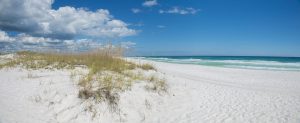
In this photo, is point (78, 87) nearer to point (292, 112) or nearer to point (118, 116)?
point (118, 116)

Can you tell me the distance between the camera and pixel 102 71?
8281mm

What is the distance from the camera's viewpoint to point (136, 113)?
5414 mm

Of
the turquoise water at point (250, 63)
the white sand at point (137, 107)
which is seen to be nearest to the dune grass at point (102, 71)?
the white sand at point (137, 107)

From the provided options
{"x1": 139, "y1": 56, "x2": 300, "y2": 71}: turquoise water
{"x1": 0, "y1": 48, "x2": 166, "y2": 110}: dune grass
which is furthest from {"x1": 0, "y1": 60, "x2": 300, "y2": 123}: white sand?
{"x1": 139, "y1": 56, "x2": 300, "y2": 71}: turquoise water

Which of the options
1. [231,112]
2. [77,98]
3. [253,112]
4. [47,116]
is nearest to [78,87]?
[77,98]

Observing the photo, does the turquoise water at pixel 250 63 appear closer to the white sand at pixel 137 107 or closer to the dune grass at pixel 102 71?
the dune grass at pixel 102 71

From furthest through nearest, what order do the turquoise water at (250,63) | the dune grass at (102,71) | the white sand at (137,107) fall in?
1. the turquoise water at (250,63)
2. the dune grass at (102,71)
3. the white sand at (137,107)

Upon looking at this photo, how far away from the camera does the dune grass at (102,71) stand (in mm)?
5623

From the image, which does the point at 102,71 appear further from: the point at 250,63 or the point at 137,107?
the point at 250,63

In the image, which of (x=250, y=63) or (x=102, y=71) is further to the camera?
(x=250, y=63)

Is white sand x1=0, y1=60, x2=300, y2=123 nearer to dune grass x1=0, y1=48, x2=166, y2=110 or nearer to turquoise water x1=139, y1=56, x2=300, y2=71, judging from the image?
dune grass x1=0, y1=48, x2=166, y2=110

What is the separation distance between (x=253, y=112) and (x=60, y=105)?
466 cm

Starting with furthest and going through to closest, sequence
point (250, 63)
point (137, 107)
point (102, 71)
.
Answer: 1. point (250, 63)
2. point (102, 71)
3. point (137, 107)

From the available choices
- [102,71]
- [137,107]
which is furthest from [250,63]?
[137,107]
